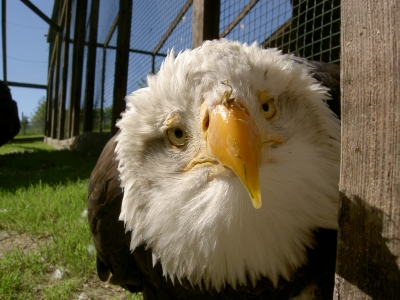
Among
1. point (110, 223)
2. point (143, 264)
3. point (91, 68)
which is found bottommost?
point (143, 264)

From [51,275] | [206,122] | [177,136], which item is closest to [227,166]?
[206,122]

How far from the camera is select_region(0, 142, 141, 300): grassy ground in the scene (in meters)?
2.32

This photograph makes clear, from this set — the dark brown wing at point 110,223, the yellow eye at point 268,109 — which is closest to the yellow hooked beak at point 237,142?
the yellow eye at point 268,109

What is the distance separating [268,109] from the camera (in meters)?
1.36

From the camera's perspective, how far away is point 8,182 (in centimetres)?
559

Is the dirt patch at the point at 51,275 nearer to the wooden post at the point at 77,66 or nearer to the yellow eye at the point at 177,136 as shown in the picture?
the yellow eye at the point at 177,136

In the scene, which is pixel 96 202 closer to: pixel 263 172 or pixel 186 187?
pixel 186 187

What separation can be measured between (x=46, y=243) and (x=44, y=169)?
176 inches

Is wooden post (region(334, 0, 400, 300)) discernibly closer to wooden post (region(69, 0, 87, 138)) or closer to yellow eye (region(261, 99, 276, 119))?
yellow eye (region(261, 99, 276, 119))

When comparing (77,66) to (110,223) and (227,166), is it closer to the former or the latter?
(110,223)

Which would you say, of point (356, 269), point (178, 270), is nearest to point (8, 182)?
point (178, 270)

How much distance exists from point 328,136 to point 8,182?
17.8 feet

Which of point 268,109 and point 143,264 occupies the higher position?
point 268,109

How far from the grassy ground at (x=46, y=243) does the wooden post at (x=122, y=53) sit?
197 centimetres
